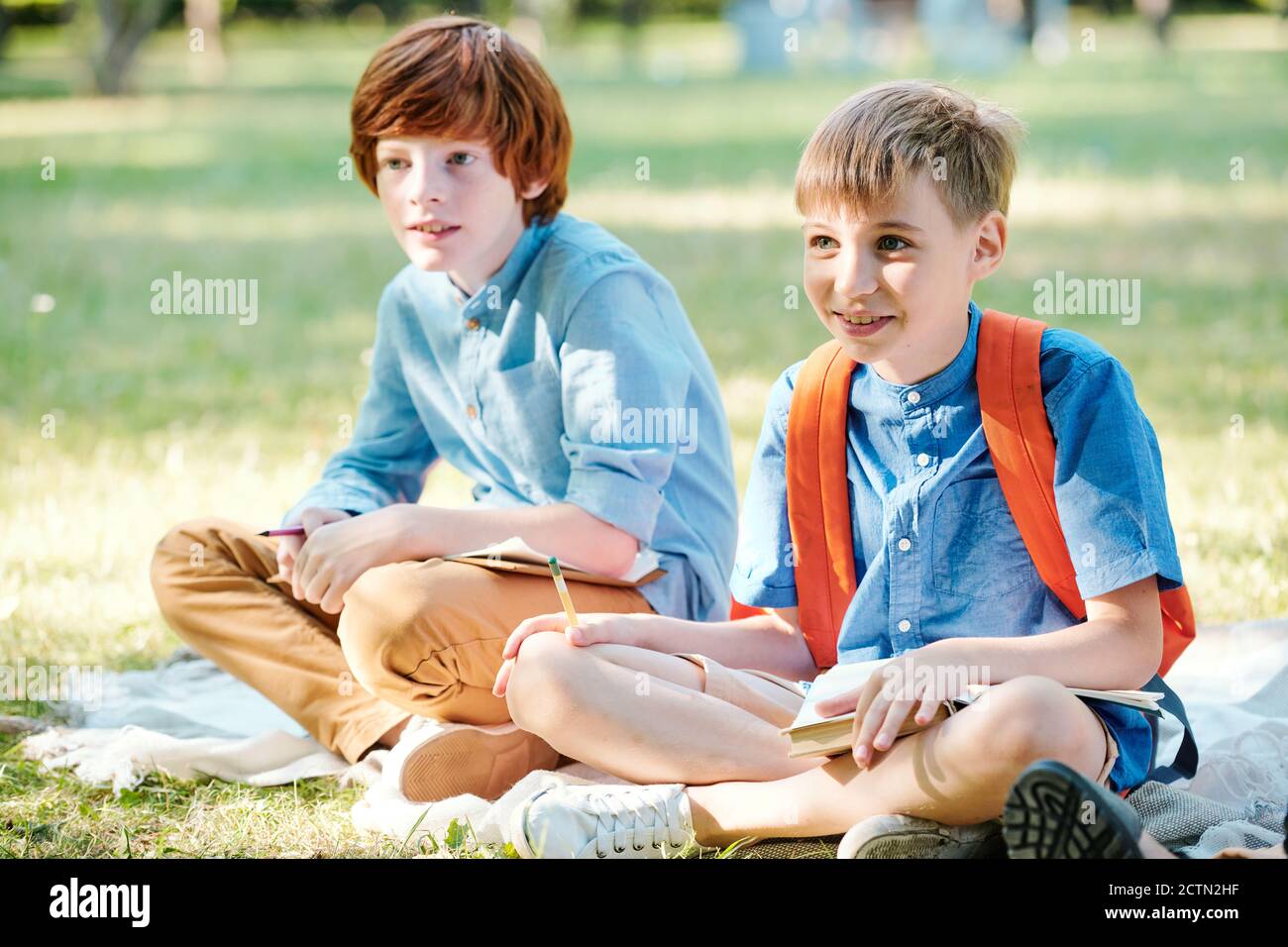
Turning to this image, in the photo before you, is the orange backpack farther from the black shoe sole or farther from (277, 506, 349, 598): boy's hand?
(277, 506, 349, 598): boy's hand

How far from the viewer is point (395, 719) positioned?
3.01 meters

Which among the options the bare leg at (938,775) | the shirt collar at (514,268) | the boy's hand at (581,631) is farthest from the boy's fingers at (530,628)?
the shirt collar at (514,268)

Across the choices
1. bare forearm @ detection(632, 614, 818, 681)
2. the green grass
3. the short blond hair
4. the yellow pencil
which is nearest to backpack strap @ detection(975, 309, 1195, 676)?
the short blond hair

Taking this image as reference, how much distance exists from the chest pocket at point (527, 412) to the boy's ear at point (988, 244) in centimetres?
84

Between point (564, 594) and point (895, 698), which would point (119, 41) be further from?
point (895, 698)

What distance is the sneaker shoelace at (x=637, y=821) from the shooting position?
2.42 meters

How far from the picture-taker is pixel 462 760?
110 inches

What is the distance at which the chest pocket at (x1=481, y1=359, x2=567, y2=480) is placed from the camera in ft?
9.84

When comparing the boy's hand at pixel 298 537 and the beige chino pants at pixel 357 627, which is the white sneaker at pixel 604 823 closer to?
the beige chino pants at pixel 357 627

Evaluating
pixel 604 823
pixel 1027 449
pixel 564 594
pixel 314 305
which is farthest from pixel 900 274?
pixel 314 305

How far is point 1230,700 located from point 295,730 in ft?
5.92

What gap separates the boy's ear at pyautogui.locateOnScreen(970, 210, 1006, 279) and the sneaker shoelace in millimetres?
918
